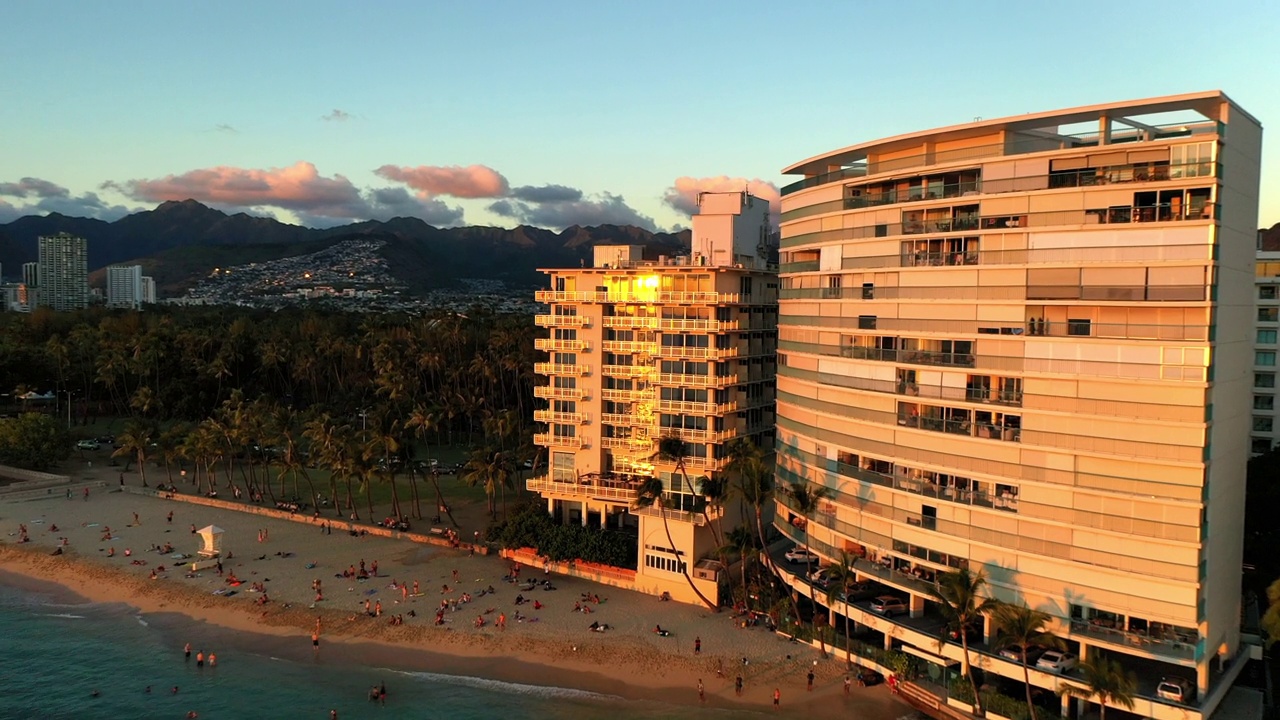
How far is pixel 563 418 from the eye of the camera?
65.2 m

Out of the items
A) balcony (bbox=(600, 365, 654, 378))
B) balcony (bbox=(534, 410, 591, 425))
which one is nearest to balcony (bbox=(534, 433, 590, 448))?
balcony (bbox=(534, 410, 591, 425))

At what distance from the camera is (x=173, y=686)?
4631cm

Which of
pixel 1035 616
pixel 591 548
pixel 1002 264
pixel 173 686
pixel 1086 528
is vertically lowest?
pixel 173 686

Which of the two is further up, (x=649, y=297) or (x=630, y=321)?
(x=649, y=297)

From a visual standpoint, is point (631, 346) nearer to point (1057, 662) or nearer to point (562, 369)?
point (562, 369)

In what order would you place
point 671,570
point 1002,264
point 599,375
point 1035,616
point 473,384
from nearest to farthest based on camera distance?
1. point 1035,616
2. point 1002,264
3. point 671,570
4. point 599,375
5. point 473,384

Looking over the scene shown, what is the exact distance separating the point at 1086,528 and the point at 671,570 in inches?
1165

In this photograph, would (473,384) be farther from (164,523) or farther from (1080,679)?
(1080,679)

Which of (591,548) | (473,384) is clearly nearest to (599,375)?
(591,548)

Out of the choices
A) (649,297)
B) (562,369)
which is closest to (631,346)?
(649,297)

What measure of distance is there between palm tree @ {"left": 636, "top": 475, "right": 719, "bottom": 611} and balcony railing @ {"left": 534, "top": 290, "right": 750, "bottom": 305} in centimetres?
1340

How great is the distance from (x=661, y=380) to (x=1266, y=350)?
57858mm

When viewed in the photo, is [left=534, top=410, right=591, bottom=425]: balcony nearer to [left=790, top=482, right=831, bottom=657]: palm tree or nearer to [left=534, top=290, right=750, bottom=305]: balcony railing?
[left=534, top=290, right=750, bottom=305]: balcony railing

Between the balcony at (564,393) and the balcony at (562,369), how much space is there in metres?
1.27
